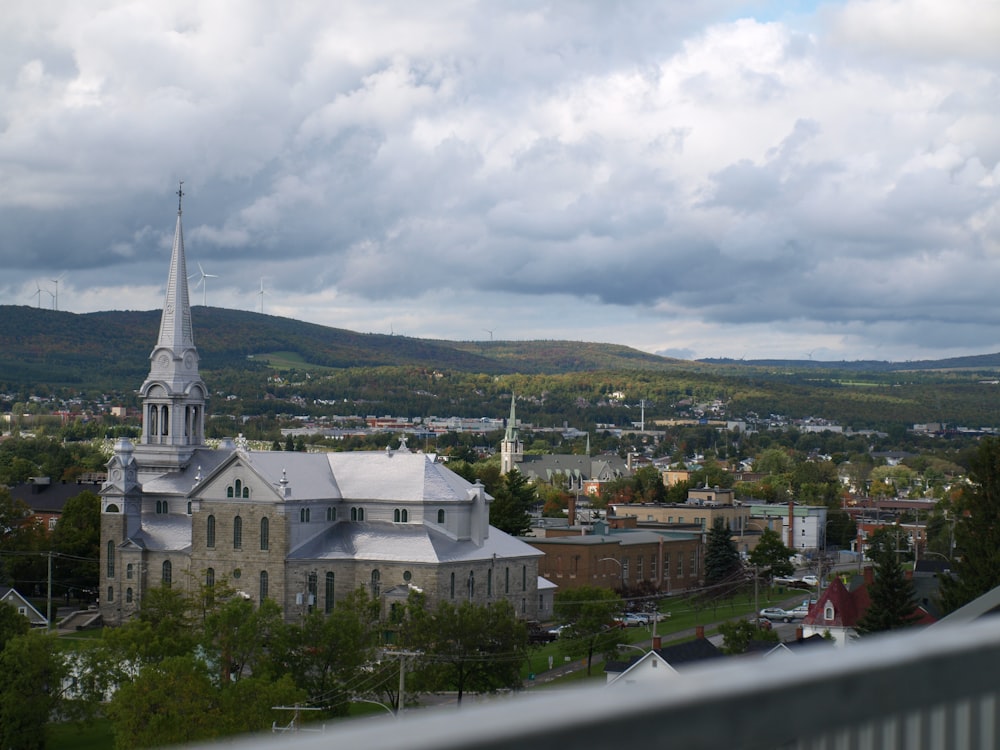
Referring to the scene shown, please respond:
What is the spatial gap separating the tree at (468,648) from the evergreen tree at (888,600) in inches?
496

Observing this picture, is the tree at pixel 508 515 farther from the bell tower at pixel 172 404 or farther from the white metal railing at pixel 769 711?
the white metal railing at pixel 769 711

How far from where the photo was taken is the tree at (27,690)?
48781 mm

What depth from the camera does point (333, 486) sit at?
7894 centimetres

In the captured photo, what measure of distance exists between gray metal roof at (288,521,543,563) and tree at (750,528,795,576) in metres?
26.5

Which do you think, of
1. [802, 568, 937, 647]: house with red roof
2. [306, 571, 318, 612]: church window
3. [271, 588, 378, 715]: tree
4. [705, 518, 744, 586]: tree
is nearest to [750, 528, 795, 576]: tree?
[705, 518, 744, 586]: tree

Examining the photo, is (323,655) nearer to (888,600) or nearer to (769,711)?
(888,600)

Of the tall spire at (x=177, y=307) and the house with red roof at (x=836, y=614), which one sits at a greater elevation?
the tall spire at (x=177, y=307)

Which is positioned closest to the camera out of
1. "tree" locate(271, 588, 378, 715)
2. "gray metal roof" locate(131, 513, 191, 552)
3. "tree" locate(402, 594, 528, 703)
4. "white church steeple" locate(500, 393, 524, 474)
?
"tree" locate(271, 588, 378, 715)

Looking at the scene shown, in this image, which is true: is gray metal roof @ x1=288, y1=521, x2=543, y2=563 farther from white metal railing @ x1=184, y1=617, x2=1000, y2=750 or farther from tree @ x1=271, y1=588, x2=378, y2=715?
white metal railing @ x1=184, y1=617, x2=1000, y2=750

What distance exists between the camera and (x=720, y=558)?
10156 cm

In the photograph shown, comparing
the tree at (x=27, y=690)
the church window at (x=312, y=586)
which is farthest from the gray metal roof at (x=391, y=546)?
the tree at (x=27, y=690)

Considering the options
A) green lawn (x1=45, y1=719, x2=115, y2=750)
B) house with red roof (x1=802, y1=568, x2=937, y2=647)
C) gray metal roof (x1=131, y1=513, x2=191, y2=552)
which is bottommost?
green lawn (x1=45, y1=719, x2=115, y2=750)

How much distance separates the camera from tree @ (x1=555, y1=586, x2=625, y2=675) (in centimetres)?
6544

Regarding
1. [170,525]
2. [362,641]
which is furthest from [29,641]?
[170,525]
